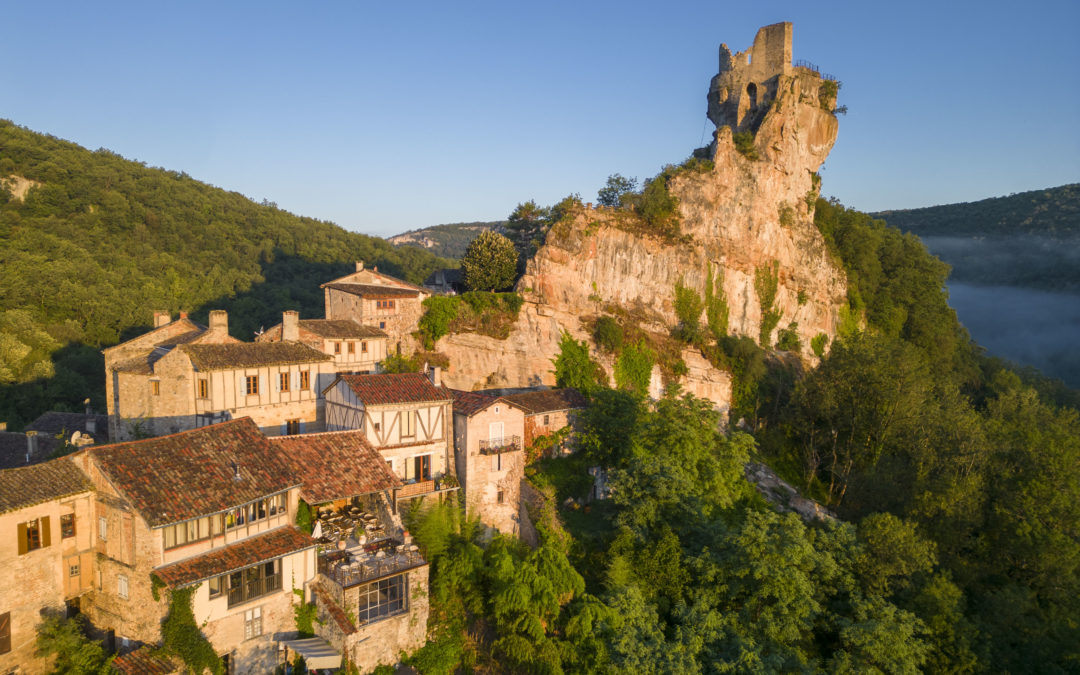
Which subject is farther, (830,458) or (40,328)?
(40,328)

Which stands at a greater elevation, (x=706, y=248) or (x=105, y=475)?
(x=706, y=248)

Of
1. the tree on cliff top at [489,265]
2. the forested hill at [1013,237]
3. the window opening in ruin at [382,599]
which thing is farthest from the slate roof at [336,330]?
the forested hill at [1013,237]

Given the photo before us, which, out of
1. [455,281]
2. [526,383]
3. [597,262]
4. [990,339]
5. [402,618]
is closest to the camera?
[402,618]

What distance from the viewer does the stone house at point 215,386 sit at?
84.2 ft

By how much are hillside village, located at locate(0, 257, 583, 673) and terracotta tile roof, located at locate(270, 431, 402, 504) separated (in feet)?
0.21

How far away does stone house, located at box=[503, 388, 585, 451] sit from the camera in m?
28.4

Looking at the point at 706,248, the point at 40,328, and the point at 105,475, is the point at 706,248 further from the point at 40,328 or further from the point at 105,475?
Result: the point at 40,328

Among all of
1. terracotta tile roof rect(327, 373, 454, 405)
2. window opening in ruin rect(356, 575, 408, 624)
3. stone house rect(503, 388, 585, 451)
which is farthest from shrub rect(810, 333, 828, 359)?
window opening in ruin rect(356, 575, 408, 624)

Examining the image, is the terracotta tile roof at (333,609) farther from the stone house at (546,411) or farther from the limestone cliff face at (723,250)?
the limestone cliff face at (723,250)

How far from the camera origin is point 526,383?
122ft

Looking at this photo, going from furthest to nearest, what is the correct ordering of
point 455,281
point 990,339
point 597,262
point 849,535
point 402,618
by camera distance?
point 990,339 → point 455,281 → point 597,262 → point 849,535 → point 402,618

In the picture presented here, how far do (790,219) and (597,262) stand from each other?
789 inches

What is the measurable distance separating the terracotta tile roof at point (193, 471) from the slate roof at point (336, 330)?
12.3m

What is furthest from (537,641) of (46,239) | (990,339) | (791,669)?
(990,339)
